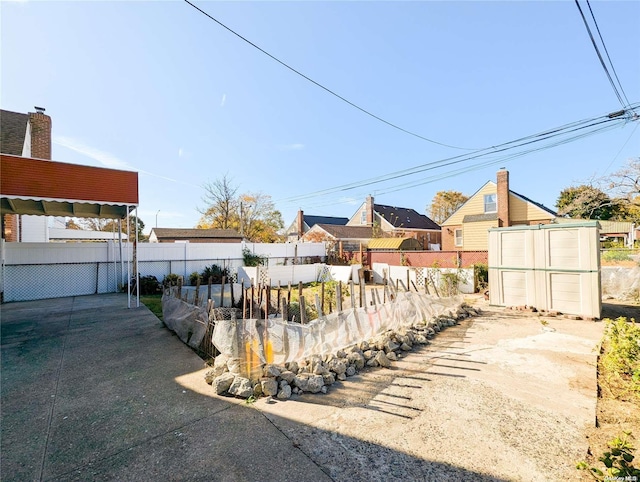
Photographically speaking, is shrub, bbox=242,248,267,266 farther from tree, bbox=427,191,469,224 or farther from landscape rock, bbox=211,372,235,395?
tree, bbox=427,191,469,224

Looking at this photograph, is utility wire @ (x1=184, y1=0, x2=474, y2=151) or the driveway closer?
the driveway

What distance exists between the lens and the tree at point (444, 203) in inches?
1735

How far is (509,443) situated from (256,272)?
12470 mm

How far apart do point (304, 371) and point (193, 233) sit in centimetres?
3276

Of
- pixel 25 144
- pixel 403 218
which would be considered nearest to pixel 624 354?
pixel 25 144

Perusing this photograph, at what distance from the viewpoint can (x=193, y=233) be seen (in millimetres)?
33469

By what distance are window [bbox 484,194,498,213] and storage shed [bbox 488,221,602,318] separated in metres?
13.4

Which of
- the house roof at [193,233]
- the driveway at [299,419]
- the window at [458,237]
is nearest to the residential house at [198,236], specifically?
the house roof at [193,233]

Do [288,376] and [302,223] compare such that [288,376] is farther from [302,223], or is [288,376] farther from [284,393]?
[302,223]

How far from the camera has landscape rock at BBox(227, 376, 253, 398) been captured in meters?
3.88

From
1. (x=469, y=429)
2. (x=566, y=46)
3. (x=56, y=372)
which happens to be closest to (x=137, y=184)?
(x=56, y=372)

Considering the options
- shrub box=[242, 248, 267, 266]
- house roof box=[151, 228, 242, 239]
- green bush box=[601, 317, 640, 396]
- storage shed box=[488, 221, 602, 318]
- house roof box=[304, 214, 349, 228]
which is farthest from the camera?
house roof box=[304, 214, 349, 228]

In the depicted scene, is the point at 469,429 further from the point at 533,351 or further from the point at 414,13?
the point at 414,13

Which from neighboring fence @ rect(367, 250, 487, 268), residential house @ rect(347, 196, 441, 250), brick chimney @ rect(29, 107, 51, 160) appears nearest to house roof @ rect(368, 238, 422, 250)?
neighboring fence @ rect(367, 250, 487, 268)
